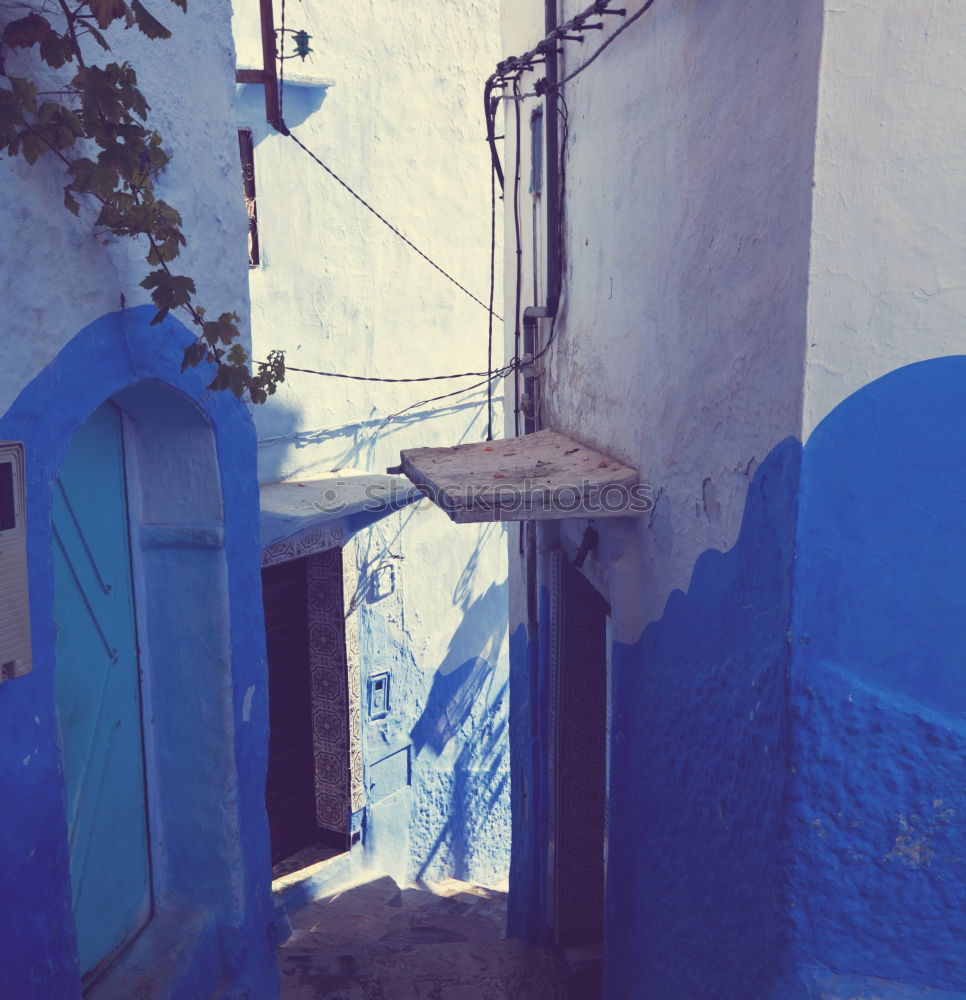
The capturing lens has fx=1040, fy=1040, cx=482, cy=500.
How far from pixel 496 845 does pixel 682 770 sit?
697 centimetres

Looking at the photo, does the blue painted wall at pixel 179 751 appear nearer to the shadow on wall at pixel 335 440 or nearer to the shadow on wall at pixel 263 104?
the shadow on wall at pixel 335 440

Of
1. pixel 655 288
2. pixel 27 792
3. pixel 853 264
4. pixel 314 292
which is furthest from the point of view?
pixel 314 292

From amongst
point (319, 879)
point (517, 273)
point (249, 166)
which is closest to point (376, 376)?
point (249, 166)

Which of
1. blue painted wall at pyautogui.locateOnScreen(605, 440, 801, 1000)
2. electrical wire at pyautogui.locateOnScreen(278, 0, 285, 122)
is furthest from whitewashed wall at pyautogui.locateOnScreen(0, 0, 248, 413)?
electrical wire at pyautogui.locateOnScreen(278, 0, 285, 122)

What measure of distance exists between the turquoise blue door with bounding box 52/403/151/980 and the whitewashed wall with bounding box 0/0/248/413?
666mm

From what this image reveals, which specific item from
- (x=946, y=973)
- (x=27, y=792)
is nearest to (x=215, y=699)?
(x=27, y=792)

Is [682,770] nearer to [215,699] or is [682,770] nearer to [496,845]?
[215,699]

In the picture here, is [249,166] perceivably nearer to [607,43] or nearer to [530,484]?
[607,43]

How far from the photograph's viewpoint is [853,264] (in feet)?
8.70

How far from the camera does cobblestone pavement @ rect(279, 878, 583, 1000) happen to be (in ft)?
19.0

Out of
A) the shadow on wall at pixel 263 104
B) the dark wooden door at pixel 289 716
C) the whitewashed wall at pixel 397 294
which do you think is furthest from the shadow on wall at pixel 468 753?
the shadow on wall at pixel 263 104

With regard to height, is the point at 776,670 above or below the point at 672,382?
below

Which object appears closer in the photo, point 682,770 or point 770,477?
point 770,477

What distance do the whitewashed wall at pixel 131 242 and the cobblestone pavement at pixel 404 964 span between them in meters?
3.74
